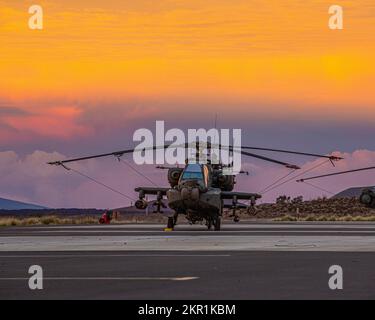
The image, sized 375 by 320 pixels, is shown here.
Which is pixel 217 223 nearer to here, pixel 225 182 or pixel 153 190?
pixel 225 182

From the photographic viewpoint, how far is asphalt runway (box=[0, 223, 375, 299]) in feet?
58.2

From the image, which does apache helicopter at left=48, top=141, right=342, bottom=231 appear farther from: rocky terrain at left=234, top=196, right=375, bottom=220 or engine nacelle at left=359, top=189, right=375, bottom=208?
rocky terrain at left=234, top=196, right=375, bottom=220

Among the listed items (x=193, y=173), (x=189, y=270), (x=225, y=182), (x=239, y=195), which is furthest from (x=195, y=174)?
(x=189, y=270)

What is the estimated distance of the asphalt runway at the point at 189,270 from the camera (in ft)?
58.2

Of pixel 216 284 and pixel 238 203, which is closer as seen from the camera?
pixel 216 284

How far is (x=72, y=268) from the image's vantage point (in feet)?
76.3

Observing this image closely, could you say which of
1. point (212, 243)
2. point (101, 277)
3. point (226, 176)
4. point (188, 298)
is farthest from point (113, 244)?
point (226, 176)

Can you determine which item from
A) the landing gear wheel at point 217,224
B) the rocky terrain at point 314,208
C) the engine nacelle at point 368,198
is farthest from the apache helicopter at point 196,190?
the rocky terrain at point 314,208

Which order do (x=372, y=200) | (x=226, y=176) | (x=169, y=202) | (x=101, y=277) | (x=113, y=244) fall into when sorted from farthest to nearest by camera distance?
(x=372, y=200), (x=226, y=176), (x=169, y=202), (x=113, y=244), (x=101, y=277)

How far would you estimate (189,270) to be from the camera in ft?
74.3
